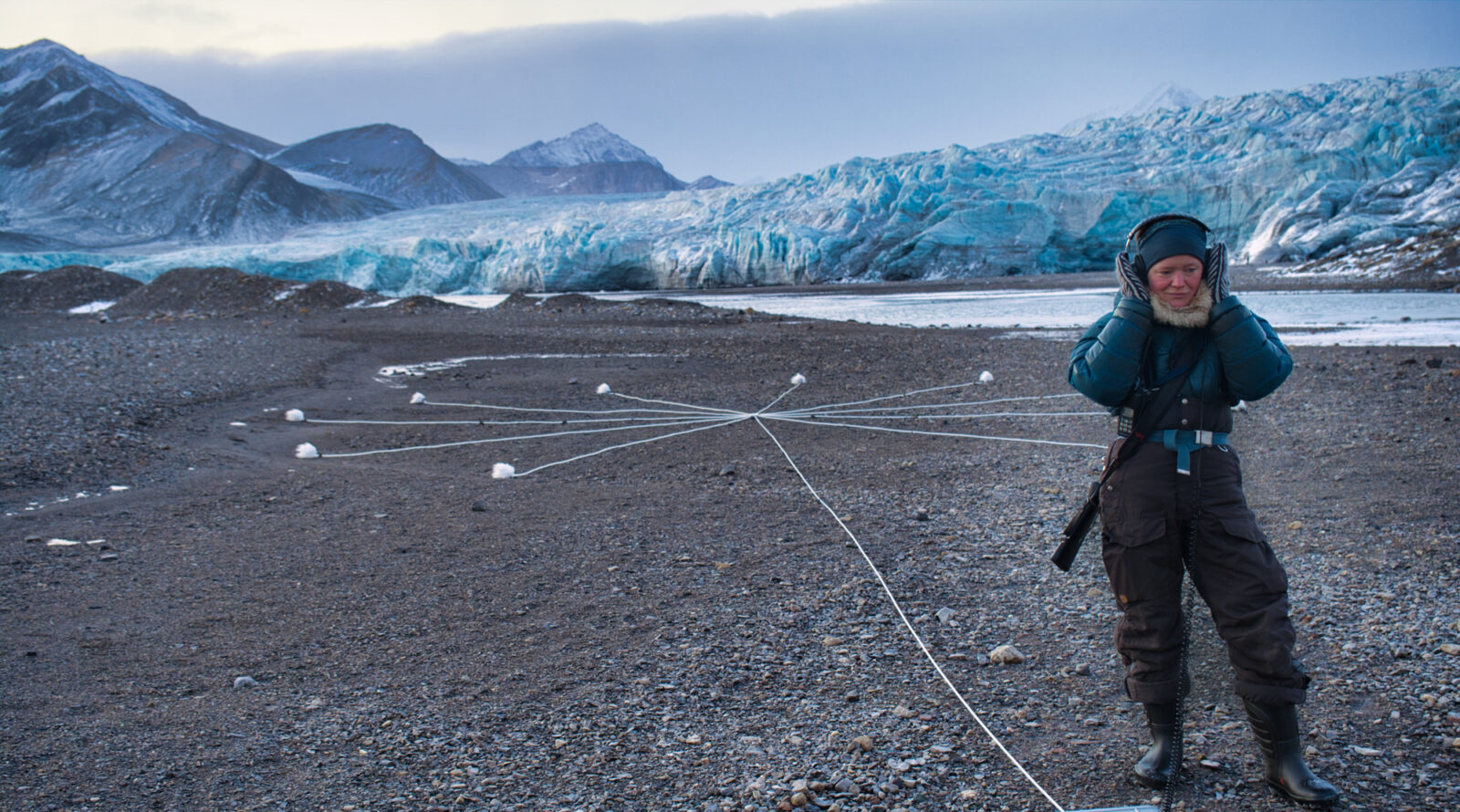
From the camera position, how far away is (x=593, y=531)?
181 inches

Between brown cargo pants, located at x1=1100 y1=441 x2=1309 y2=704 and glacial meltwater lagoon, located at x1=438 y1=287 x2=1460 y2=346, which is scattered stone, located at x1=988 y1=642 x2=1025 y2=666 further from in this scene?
glacial meltwater lagoon, located at x1=438 y1=287 x2=1460 y2=346

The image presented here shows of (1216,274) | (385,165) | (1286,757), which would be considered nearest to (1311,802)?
(1286,757)

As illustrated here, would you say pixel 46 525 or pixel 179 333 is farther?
pixel 179 333

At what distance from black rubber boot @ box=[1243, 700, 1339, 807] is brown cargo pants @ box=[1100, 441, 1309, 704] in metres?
0.05

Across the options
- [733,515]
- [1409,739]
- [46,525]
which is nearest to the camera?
[1409,739]

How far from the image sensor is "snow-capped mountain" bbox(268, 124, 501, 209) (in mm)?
91000

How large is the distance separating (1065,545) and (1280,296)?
79.1ft

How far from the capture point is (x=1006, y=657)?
293cm

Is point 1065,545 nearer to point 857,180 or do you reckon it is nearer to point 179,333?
point 179,333

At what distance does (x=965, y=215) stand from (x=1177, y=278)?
41.1 meters

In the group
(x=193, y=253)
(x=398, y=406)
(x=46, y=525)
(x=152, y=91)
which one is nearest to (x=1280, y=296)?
(x=398, y=406)

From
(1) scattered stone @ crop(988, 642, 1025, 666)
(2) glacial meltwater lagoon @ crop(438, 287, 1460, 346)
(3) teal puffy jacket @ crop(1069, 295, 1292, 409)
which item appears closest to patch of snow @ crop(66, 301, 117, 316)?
(2) glacial meltwater lagoon @ crop(438, 287, 1460, 346)

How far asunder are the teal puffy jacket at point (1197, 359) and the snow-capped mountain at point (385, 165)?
93.3 metres

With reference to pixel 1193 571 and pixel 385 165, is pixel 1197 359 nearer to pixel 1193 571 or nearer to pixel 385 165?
pixel 1193 571
